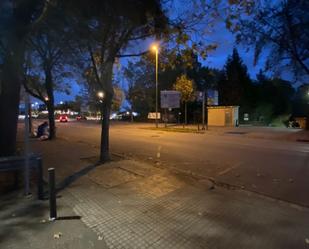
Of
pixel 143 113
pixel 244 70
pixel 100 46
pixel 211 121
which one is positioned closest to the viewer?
pixel 100 46

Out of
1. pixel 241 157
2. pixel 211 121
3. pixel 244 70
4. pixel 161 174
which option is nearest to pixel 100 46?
pixel 161 174

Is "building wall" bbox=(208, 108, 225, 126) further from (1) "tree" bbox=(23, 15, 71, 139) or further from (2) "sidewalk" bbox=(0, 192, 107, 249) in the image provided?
(2) "sidewalk" bbox=(0, 192, 107, 249)

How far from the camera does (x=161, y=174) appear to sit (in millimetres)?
7605

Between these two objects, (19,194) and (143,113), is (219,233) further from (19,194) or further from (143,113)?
(143,113)

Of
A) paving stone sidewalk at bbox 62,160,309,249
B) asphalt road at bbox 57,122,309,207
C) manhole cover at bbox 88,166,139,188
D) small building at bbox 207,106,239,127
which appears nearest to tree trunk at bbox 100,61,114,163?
manhole cover at bbox 88,166,139,188

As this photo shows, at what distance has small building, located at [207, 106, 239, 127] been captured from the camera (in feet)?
99.8

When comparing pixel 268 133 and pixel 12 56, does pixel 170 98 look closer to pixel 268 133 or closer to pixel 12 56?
pixel 268 133

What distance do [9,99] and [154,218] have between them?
5029mm

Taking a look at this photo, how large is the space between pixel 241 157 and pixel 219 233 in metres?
7.03

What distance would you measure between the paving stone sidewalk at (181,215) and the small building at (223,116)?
973 inches

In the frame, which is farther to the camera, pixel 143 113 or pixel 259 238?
pixel 143 113

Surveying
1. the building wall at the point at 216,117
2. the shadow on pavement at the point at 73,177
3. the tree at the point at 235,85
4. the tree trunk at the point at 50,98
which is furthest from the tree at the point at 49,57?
the tree at the point at 235,85

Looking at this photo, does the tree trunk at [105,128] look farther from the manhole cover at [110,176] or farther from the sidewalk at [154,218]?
the sidewalk at [154,218]

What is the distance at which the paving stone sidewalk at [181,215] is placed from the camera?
3.91 m
